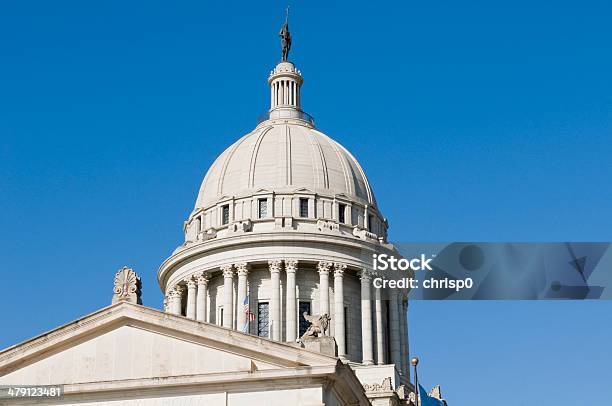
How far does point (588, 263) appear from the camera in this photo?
38.5m

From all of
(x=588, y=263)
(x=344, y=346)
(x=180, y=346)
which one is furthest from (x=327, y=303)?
(x=588, y=263)

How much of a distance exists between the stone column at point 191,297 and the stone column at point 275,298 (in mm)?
6087

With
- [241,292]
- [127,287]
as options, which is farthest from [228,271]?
[127,287]

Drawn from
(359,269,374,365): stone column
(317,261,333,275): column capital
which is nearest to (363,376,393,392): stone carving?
(359,269,374,365): stone column

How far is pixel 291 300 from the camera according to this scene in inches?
2800

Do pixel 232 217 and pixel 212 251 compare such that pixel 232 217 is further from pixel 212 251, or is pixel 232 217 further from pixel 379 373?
pixel 379 373

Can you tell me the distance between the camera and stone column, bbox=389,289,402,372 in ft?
242

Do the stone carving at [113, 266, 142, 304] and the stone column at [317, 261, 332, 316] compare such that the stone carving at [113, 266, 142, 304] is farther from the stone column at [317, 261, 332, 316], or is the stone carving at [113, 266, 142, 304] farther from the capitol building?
the stone column at [317, 261, 332, 316]

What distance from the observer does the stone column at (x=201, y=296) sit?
72.9 metres

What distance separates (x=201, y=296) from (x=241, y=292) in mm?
3308

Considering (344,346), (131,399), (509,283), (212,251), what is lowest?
(131,399)

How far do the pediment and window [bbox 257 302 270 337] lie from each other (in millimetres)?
27647

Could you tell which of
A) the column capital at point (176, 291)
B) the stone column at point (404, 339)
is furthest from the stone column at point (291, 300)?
the column capital at point (176, 291)

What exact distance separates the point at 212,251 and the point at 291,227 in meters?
5.77
